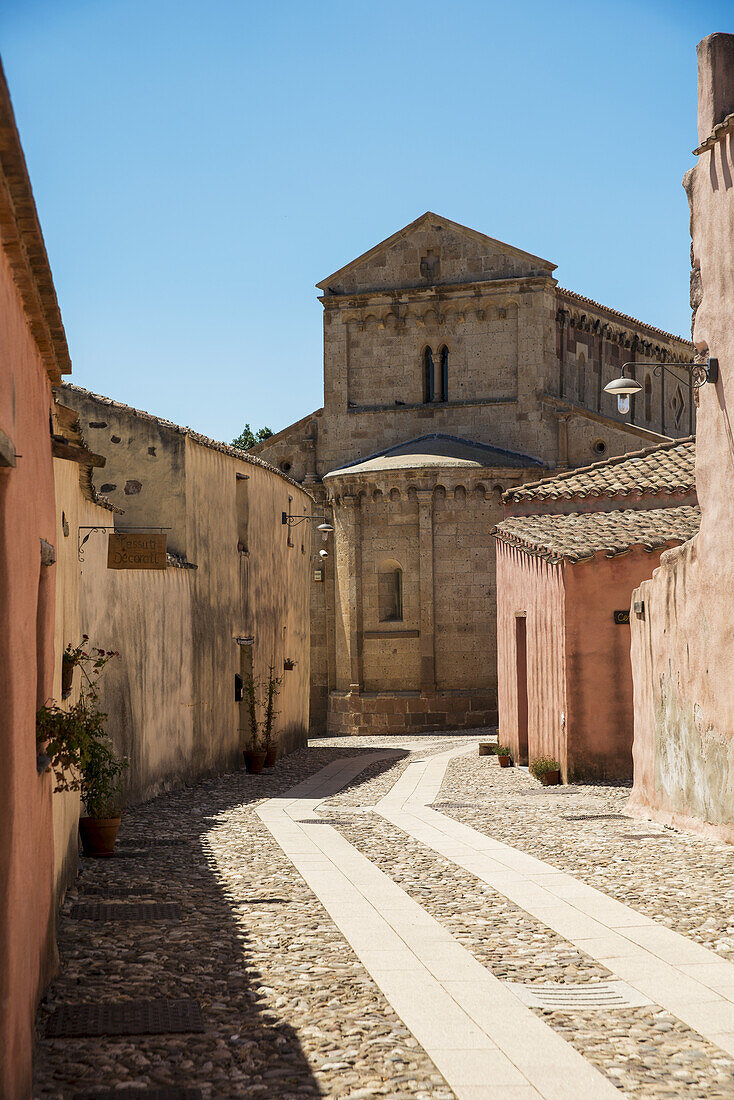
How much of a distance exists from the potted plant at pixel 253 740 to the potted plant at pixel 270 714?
0.56 feet

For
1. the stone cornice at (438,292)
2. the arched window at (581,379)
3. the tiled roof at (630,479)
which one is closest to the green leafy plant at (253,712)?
the tiled roof at (630,479)

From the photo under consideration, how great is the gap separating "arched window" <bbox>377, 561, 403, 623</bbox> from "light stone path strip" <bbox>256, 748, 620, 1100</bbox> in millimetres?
22409

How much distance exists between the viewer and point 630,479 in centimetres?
2267

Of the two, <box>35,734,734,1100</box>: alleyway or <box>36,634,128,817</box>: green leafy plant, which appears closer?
<box>35,734,734,1100</box>: alleyway

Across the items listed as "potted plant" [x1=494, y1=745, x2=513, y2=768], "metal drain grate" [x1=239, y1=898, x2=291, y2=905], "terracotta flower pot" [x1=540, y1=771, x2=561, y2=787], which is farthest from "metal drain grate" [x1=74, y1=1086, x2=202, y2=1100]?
"potted plant" [x1=494, y1=745, x2=513, y2=768]

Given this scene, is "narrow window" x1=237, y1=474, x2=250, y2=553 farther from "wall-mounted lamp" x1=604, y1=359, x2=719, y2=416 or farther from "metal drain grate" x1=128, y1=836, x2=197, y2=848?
"wall-mounted lamp" x1=604, y1=359, x2=719, y2=416

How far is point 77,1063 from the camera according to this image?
5355 millimetres

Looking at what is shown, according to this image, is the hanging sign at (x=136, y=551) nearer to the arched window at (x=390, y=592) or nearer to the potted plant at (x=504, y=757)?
the potted plant at (x=504, y=757)

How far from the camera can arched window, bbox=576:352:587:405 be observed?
116ft

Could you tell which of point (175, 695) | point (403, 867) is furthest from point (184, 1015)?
point (175, 695)

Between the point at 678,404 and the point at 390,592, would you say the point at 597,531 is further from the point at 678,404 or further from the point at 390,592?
the point at 678,404

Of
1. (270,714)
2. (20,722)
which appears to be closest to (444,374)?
(270,714)

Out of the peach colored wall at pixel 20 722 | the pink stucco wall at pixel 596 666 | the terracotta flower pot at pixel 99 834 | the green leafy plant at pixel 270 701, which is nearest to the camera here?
the peach colored wall at pixel 20 722

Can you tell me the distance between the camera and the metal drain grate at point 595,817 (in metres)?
13.2
